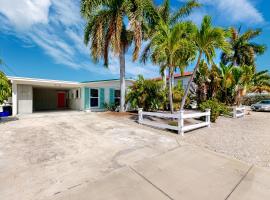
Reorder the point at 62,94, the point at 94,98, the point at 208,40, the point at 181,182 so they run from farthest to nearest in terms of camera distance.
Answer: the point at 62,94 < the point at 94,98 < the point at 208,40 < the point at 181,182

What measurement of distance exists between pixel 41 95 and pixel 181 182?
1914cm

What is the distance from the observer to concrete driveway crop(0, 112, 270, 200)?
8.35 feet

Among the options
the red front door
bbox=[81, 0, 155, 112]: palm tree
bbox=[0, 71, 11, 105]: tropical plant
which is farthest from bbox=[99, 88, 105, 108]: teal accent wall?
bbox=[0, 71, 11, 105]: tropical plant

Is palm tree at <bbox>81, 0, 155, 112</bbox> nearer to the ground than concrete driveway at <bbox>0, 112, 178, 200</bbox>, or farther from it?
farther from it

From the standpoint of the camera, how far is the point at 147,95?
11164mm

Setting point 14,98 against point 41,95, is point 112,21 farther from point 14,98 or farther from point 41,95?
point 41,95

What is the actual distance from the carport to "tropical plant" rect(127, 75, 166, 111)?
5.70 metres

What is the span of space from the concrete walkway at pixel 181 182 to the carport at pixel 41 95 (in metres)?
11.3

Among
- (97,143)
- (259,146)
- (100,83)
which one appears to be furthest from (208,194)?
(100,83)

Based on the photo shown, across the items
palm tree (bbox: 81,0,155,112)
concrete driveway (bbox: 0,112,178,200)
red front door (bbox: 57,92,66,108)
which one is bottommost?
concrete driveway (bbox: 0,112,178,200)

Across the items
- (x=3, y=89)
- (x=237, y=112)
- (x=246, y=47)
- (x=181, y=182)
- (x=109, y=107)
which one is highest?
(x=246, y=47)

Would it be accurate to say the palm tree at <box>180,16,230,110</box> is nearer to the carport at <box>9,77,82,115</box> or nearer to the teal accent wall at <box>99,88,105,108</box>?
the teal accent wall at <box>99,88,105,108</box>

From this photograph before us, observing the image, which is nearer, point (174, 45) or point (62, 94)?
point (174, 45)

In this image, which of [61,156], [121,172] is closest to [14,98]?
[61,156]
